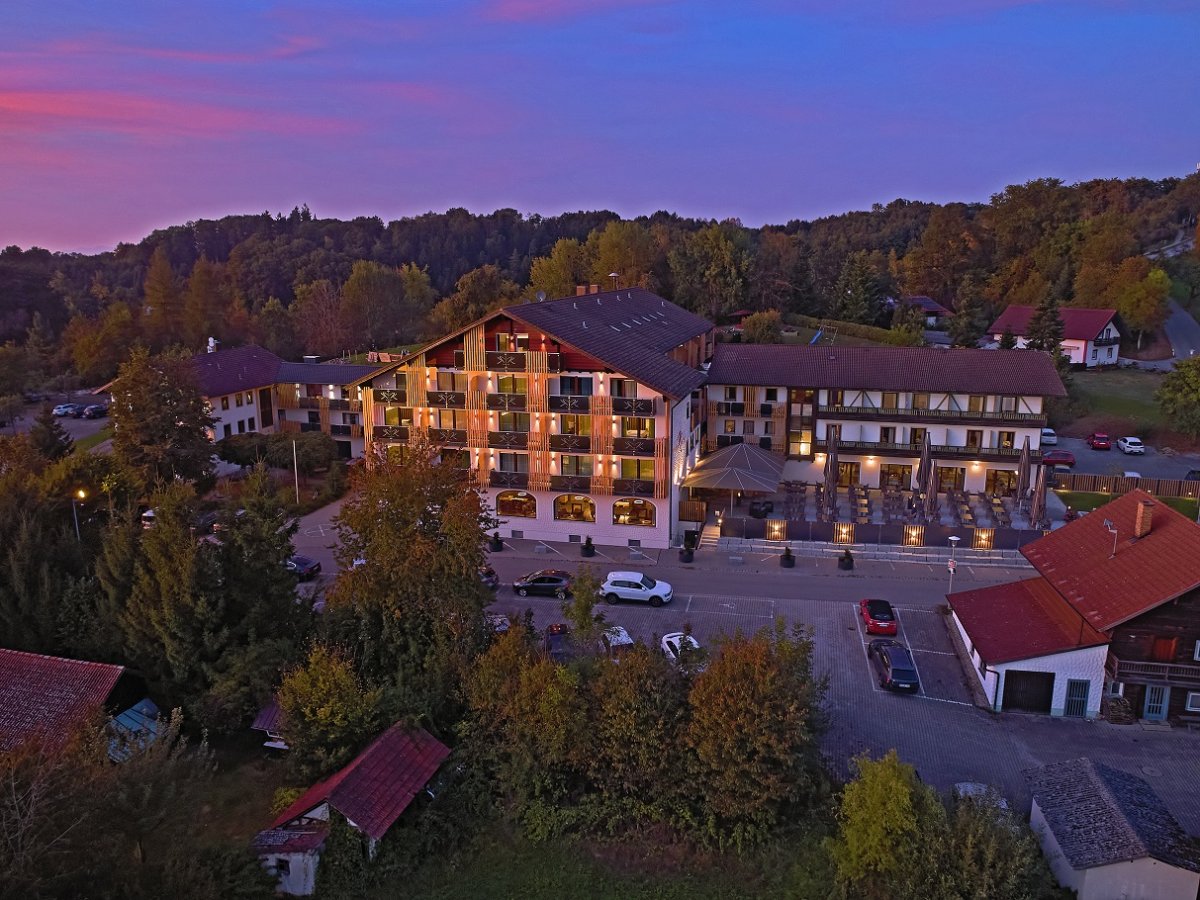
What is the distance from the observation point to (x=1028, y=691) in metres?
26.9

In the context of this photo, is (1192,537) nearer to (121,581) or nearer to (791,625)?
(791,625)

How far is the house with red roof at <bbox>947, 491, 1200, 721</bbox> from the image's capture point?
2566 centimetres

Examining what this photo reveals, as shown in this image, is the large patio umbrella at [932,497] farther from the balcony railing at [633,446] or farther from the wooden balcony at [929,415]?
the balcony railing at [633,446]

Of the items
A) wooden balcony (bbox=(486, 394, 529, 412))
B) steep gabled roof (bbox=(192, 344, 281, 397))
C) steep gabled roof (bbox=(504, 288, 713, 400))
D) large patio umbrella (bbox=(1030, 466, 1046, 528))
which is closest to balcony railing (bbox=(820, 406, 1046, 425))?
large patio umbrella (bbox=(1030, 466, 1046, 528))

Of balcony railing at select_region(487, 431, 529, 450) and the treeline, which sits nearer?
balcony railing at select_region(487, 431, 529, 450)

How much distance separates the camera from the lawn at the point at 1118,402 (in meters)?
63.8

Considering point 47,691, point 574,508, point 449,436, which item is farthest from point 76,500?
point 574,508

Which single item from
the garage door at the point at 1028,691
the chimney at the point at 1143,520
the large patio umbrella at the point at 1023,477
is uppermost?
the chimney at the point at 1143,520

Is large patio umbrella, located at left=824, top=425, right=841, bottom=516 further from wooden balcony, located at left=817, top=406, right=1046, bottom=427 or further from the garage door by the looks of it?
the garage door

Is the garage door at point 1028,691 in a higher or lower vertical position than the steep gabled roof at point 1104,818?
lower

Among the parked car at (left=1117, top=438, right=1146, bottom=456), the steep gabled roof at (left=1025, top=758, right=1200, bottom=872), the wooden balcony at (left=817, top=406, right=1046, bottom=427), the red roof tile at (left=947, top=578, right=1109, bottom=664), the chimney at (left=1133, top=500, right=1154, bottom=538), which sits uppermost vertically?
the wooden balcony at (left=817, top=406, right=1046, bottom=427)

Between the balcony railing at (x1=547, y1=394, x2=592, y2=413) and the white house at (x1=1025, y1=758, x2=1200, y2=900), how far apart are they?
25416mm

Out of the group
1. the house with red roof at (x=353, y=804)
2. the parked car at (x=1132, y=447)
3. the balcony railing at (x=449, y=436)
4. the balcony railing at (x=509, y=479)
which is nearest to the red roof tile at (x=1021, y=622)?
the house with red roof at (x=353, y=804)

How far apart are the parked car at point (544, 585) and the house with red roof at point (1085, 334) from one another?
61651mm
